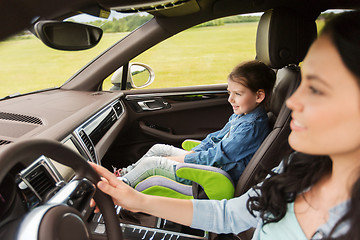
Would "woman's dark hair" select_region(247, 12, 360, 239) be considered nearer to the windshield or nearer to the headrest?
the headrest

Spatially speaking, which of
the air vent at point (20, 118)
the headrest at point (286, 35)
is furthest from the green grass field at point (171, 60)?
the headrest at point (286, 35)

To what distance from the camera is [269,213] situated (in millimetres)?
912

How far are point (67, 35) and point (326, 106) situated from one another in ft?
3.71

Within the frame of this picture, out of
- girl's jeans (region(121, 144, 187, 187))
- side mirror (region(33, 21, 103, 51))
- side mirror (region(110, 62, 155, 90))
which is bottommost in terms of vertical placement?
girl's jeans (region(121, 144, 187, 187))

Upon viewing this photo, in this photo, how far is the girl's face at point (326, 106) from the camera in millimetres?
633

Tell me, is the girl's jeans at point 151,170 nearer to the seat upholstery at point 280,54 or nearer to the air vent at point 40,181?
the seat upholstery at point 280,54

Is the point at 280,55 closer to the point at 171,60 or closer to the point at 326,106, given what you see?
the point at 326,106

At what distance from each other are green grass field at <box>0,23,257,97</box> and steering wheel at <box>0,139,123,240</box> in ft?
5.22

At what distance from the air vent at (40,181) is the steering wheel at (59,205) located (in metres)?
0.04

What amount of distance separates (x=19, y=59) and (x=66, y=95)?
1314mm

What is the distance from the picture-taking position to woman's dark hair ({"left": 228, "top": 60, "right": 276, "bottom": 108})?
1.93 metres

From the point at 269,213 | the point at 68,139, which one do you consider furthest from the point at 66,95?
the point at 269,213

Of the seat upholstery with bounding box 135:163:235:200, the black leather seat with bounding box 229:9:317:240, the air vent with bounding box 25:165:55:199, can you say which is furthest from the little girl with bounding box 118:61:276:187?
the air vent with bounding box 25:165:55:199

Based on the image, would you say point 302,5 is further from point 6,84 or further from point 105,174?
point 6,84
